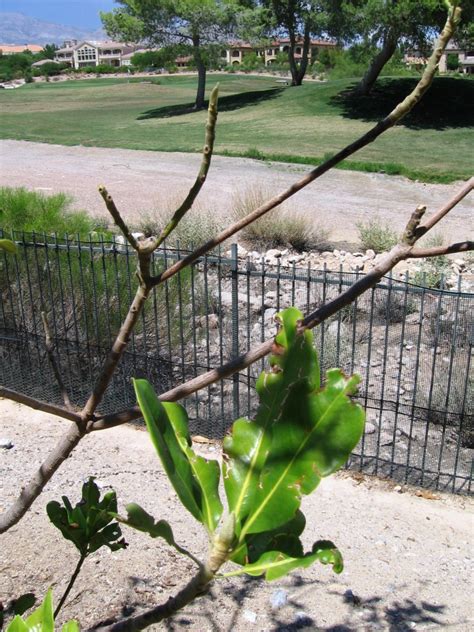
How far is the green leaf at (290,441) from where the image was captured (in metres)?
1.21

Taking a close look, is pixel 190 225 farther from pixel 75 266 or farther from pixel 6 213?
pixel 75 266

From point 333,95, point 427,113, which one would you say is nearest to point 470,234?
point 427,113

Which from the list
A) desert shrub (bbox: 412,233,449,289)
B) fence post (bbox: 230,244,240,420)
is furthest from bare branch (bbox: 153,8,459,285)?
desert shrub (bbox: 412,233,449,289)

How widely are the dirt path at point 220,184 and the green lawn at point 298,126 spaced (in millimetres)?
1365

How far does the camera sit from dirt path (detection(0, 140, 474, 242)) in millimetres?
13828

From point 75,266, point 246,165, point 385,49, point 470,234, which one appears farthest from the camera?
point 385,49

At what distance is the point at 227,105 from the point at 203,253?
36.3 m

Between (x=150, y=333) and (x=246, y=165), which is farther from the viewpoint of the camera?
(x=246, y=165)

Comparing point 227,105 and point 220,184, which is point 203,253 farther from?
point 227,105

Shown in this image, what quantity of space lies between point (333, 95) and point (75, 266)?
28.7 meters

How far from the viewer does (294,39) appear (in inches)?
1358

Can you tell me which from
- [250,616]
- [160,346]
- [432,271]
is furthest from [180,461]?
[432,271]

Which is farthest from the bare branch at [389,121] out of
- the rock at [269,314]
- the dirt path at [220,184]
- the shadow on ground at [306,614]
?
the dirt path at [220,184]

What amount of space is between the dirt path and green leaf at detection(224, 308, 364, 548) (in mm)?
10769
